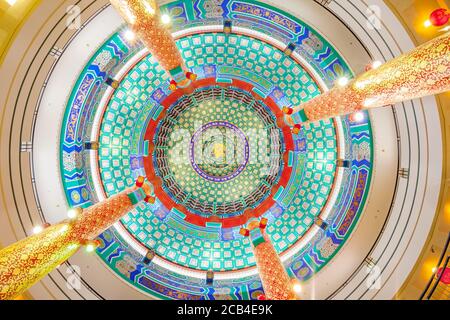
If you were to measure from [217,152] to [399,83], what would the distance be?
8539 mm

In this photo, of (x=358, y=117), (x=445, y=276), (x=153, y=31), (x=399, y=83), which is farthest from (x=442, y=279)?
(x=153, y=31)

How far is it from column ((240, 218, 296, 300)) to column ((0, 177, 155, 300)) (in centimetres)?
405

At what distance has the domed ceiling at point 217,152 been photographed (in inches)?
Answer: 384

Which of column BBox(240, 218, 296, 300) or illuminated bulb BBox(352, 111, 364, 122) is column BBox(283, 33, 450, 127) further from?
column BBox(240, 218, 296, 300)

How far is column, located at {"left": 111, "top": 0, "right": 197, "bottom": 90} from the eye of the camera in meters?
6.70

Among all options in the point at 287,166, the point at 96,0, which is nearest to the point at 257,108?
the point at 287,166

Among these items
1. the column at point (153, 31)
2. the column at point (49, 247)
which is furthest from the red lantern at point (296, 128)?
the column at point (49, 247)

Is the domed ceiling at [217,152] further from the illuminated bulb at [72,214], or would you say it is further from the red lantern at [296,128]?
the illuminated bulb at [72,214]

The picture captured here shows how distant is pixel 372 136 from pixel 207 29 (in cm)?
727

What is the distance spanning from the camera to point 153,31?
280 inches

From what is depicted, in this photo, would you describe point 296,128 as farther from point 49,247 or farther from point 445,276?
point 49,247

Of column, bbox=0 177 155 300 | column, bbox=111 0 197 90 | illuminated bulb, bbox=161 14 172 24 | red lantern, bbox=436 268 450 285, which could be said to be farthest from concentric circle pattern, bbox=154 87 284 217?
red lantern, bbox=436 268 450 285

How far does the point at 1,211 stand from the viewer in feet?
25.8
